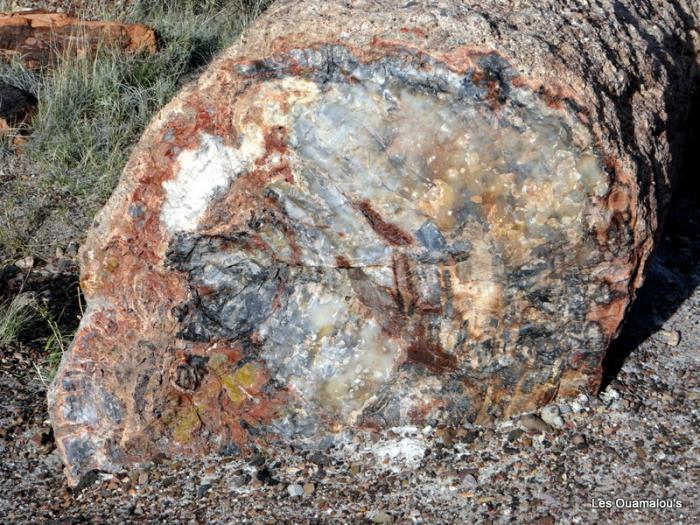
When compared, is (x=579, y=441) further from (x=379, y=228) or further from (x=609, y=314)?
(x=379, y=228)

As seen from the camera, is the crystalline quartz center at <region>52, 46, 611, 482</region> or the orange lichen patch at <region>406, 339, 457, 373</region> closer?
the crystalline quartz center at <region>52, 46, 611, 482</region>

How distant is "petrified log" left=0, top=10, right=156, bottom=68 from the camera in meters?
5.30

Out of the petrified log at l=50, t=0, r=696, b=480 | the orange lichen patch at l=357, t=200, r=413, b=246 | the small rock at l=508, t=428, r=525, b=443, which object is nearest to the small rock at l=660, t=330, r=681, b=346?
the petrified log at l=50, t=0, r=696, b=480

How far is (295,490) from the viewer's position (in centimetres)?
246

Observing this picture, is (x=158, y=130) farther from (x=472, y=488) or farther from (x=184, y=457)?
(x=472, y=488)

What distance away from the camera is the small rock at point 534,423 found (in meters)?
2.57

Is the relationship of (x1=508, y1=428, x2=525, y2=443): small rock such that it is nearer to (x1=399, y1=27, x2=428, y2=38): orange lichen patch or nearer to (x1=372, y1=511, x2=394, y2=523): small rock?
(x1=372, y1=511, x2=394, y2=523): small rock

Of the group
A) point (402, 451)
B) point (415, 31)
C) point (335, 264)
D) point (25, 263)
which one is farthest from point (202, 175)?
point (25, 263)

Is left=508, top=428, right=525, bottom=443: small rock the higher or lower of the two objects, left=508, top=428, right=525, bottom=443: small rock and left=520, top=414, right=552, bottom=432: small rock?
the lower

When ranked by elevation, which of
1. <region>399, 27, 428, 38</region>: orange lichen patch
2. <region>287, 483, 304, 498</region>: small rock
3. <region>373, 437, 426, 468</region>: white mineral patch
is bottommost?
<region>287, 483, 304, 498</region>: small rock

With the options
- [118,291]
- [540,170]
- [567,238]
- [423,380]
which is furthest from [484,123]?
[118,291]

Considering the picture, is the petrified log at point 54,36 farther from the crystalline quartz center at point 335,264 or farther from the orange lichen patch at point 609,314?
the orange lichen patch at point 609,314

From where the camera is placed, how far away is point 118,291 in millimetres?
2586

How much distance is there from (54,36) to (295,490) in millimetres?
3773
